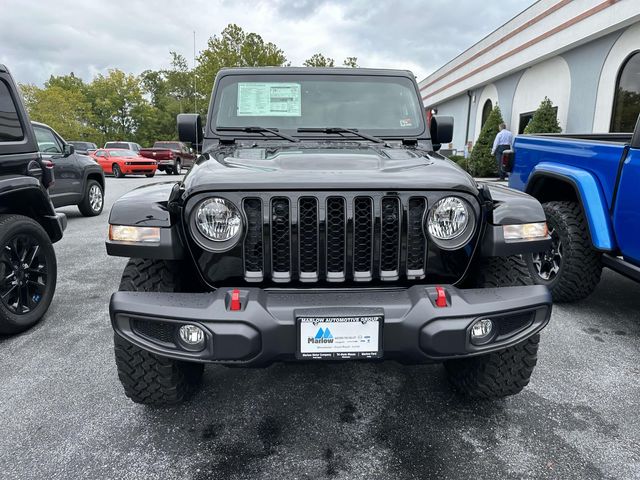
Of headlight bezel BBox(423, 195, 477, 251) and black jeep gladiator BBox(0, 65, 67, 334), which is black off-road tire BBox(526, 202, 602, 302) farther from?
black jeep gladiator BBox(0, 65, 67, 334)

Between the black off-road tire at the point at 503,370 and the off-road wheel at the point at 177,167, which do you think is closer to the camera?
the black off-road tire at the point at 503,370

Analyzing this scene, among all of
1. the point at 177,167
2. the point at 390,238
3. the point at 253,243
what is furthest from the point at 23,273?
the point at 177,167

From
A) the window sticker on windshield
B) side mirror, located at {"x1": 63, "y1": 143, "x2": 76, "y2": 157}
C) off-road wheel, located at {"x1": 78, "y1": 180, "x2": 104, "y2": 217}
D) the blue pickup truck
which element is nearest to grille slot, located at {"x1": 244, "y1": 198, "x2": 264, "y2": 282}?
the window sticker on windshield

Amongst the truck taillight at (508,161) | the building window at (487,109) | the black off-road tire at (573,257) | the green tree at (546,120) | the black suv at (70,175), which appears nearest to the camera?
the black off-road tire at (573,257)

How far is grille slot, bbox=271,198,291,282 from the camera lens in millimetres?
1945

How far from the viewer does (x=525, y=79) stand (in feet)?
51.6

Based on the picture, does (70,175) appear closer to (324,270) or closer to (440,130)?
(440,130)

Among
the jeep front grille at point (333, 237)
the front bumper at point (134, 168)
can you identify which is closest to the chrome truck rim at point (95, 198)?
the jeep front grille at point (333, 237)

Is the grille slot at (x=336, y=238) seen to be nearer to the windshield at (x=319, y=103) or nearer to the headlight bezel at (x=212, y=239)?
the headlight bezel at (x=212, y=239)

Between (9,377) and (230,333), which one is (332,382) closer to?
(230,333)

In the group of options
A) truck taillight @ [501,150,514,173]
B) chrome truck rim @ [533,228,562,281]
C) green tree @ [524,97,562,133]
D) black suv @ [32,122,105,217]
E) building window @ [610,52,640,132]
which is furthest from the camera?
green tree @ [524,97,562,133]

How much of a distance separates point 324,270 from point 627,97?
1161cm

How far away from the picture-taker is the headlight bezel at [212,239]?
75.3 inches

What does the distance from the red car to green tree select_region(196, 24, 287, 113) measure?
12651mm
